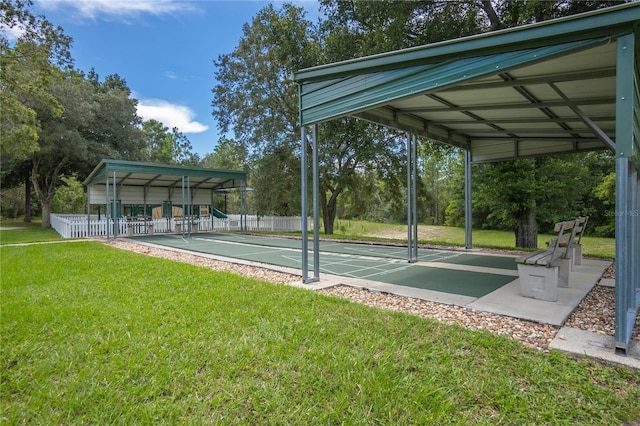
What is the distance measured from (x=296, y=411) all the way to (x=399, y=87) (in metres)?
3.69

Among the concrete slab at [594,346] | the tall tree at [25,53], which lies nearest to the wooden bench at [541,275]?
the concrete slab at [594,346]

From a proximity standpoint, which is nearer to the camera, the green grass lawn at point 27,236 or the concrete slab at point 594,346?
the concrete slab at point 594,346

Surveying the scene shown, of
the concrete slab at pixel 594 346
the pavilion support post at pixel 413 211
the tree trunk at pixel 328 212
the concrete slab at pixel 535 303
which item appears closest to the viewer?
the concrete slab at pixel 594 346

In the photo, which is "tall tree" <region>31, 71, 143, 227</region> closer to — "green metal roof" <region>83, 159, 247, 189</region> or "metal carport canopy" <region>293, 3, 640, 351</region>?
"green metal roof" <region>83, 159, 247, 189</region>

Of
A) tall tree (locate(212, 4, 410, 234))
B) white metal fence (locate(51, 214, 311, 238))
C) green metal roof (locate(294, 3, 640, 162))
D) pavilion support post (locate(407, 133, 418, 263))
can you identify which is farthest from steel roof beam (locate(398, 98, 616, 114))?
white metal fence (locate(51, 214, 311, 238))

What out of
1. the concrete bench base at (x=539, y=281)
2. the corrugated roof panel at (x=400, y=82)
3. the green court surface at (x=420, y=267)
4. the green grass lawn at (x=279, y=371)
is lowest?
the green grass lawn at (x=279, y=371)

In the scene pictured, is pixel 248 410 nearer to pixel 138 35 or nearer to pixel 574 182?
pixel 574 182

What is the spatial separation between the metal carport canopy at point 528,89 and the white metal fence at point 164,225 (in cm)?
1021

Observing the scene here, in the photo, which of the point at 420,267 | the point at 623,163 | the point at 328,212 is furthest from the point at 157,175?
the point at 623,163

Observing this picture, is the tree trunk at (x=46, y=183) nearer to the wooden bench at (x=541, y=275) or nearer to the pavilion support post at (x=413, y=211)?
the pavilion support post at (x=413, y=211)

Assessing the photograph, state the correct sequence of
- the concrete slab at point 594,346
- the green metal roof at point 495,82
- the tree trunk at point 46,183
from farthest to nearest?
the tree trunk at point 46,183
the green metal roof at point 495,82
the concrete slab at point 594,346

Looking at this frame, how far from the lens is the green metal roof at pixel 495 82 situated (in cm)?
303

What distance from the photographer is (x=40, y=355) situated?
9.37 ft

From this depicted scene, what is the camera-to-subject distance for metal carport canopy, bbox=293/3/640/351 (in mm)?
2764
